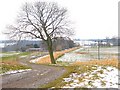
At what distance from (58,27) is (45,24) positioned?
6.17 feet

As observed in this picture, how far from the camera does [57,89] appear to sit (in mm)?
10406

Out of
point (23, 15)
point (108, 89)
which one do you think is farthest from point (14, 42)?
point (108, 89)

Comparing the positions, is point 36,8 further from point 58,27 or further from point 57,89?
point 57,89

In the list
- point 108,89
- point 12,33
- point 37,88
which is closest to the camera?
point 108,89

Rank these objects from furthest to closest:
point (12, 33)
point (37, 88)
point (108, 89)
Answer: point (12, 33) < point (37, 88) < point (108, 89)

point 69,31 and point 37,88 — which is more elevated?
point 69,31

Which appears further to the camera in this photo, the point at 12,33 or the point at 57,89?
the point at 12,33

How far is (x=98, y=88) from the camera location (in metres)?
10.2

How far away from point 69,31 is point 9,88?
2464 centimetres

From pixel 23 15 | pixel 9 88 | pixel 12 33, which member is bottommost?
pixel 9 88

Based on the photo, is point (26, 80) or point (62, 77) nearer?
point (26, 80)

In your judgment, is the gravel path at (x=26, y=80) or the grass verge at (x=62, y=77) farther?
the gravel path at (x=26, y=80)

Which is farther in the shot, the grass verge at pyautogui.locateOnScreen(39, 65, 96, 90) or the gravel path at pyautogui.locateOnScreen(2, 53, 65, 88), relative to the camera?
the gravel path at pyautogui.locateOnScreen(2, 53, 65, 88)

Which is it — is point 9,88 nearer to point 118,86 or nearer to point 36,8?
point 118,86
